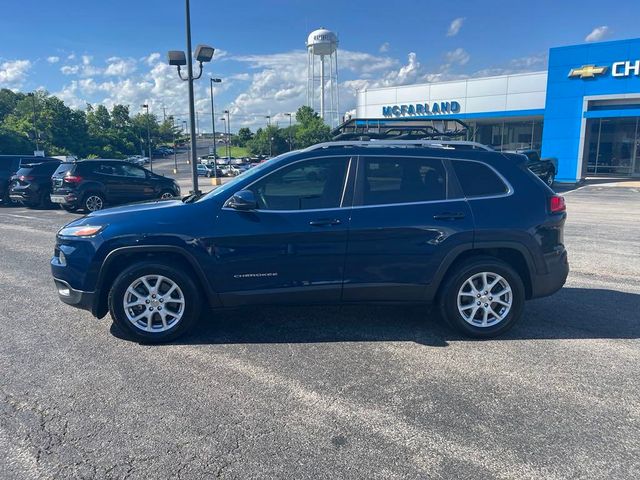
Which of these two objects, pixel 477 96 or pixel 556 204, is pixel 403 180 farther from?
pixel 477 96

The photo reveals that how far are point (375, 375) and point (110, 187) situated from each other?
40.3 ft

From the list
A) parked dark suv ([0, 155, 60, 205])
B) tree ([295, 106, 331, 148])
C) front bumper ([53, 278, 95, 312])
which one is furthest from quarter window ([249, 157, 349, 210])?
tree ([295, 106, 331, 148])

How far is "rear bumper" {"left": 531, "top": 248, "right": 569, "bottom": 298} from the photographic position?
450 cm

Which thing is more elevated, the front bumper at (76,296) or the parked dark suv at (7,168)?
the parked dark suv at (7,168)

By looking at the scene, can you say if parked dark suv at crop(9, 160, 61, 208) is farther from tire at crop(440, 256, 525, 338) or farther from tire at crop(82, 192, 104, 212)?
tire at crop(440, 256, 525, 338)

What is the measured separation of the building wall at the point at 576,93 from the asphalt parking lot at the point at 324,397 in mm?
25192

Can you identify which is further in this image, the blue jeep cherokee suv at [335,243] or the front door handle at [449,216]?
the front door handle at [449,216]

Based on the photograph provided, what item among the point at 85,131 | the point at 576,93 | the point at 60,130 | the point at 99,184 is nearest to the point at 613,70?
the point at 576,93

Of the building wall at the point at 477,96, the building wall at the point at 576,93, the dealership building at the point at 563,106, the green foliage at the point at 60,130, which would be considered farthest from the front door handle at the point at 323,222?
the green foliage at the point at 60,130

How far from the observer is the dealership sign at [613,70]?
24.8 metres

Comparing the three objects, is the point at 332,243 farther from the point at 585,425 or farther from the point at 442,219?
the point at 585,425

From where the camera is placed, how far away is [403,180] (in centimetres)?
444

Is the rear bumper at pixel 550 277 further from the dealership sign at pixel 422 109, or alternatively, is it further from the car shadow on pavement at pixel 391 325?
the dealership sign at pixel 422 109

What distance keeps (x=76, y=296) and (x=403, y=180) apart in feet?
10.4
